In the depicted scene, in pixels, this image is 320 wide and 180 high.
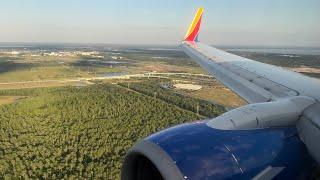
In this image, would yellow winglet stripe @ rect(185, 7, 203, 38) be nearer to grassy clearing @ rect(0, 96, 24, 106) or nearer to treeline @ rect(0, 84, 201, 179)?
treeline @ rect(0, 84, 201, 179)

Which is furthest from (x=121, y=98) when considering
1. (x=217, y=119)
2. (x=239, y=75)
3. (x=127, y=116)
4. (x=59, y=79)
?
(x=217, y=119)

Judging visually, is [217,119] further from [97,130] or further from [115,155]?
[97,130]

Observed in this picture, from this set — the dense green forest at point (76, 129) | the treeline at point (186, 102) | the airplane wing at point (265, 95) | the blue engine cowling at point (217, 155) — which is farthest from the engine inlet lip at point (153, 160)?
the treeline at point (186, 102)

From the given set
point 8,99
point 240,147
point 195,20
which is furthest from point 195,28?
point 8,99

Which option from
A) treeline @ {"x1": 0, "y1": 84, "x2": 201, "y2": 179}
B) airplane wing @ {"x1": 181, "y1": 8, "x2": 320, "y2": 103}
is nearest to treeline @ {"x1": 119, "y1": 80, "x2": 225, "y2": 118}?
treeline @ {"x1": 0, "y1": 84, "x2": 201, "y2": 179}

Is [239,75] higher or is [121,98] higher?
[239,75]

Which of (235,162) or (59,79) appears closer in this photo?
(235,162)
